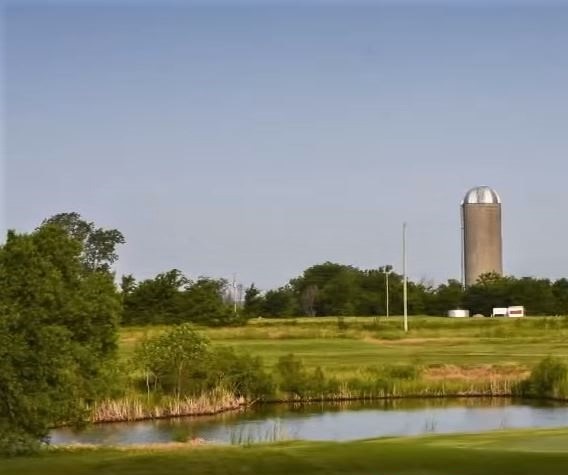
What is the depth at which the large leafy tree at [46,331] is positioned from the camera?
82.6ft

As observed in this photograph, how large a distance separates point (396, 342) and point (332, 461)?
211 ft

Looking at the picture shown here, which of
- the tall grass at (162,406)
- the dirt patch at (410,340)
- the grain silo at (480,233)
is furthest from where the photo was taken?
the grain silo at (480,233)

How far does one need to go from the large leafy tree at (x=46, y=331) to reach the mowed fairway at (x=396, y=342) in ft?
94.2

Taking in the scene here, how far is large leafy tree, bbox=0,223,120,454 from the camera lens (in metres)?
25.2

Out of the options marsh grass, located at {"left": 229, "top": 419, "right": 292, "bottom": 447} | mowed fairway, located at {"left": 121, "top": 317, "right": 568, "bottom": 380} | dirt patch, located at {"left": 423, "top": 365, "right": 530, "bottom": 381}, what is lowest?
marsh grass, located at {"left": 229, "top": 419, "right": 292, "bottom": 447}

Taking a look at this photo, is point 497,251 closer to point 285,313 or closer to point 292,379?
point 285,313

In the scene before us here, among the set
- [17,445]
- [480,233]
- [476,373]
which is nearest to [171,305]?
[476,373]

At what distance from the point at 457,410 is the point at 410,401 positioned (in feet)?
15.6

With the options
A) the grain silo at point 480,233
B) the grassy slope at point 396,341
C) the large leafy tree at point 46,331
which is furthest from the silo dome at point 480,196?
the large leafy tree at point 46,331

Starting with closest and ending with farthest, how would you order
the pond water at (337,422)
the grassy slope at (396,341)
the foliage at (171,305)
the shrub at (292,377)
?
1. the pond water at (337,422)
2. the shrub at (292,377)
3. the grassy slope at (396,341)
4. the foliage at (171,305)

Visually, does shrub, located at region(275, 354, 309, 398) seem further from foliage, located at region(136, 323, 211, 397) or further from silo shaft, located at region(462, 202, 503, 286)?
silo shaft, located at region(462, 202, 503, 286)

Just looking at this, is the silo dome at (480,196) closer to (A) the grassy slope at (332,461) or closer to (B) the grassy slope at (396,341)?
(B) the grassy slope at (396,341)

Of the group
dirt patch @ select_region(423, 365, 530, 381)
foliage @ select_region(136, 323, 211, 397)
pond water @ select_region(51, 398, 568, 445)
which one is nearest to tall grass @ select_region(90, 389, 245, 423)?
pond water @ select_region(51, 398, 568, 445)

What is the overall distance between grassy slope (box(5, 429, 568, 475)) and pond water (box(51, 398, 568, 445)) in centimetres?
1373
